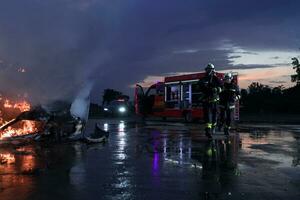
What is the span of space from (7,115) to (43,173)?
608 centimetres

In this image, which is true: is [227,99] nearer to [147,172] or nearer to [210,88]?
[210,88]

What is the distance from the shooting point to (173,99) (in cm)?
3117

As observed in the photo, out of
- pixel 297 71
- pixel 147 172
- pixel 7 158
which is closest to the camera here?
pixel 147 172

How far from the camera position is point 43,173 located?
24.4 feet

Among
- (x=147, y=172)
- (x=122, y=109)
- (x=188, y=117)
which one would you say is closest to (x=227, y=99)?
(x=147, y=172)

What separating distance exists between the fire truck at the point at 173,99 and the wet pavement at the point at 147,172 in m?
17.1

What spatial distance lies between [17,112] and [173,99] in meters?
18.7

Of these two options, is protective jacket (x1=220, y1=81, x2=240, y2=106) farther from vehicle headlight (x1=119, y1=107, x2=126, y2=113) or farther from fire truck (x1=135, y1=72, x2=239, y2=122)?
vehicle headlight (x1=119, y1=107, x2=126, y2=113)

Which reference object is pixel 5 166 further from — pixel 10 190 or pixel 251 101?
pixel 251 101

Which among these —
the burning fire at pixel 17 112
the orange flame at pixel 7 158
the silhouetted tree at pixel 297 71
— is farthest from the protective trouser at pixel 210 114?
the silhouetted tree at pixel 297 71

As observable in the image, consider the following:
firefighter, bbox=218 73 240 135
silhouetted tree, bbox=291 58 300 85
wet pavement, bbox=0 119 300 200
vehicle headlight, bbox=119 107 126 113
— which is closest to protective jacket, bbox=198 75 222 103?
firefighter, bbox=218 73 240 135

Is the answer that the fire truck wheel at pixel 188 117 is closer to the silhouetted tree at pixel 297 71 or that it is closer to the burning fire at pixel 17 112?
the burning fire at pixel 17 112

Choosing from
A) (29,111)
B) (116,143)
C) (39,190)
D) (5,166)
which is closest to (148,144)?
(116,143)

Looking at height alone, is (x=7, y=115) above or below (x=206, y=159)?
above
